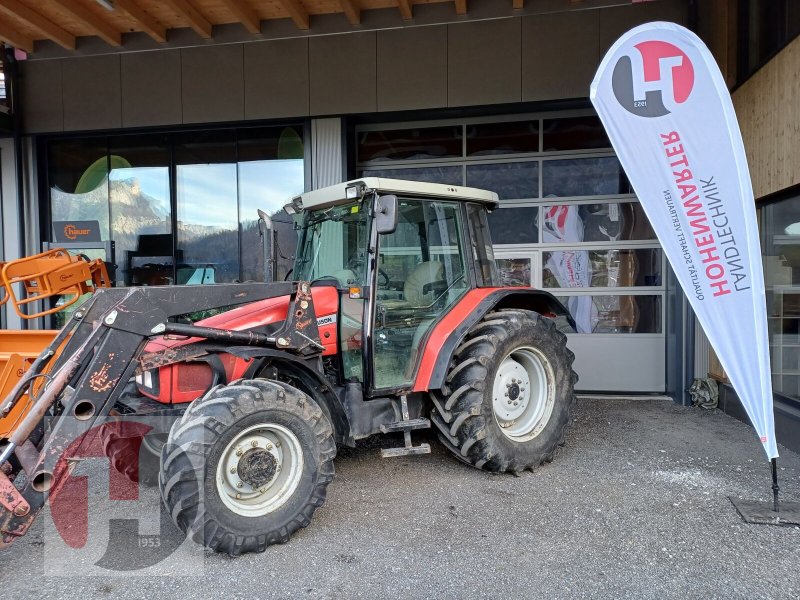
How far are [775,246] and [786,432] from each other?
181 cm

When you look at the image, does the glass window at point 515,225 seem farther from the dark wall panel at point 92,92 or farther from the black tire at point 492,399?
the dark wall panel at point 92,92

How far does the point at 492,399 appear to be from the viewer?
13.2ft

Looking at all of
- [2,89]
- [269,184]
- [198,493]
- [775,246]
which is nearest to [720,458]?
[775,246]

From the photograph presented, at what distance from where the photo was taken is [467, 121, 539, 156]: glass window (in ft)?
23.9

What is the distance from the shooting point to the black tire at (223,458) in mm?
2688

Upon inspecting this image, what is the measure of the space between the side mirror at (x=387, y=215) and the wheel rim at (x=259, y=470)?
4.56 feet

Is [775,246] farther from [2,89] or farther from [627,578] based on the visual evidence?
[2,89]

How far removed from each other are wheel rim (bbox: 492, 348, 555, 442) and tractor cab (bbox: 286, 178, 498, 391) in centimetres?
70

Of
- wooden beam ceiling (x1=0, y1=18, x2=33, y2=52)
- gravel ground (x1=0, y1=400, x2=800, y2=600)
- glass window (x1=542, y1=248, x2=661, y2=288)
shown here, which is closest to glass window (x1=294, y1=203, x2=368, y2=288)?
gravel ground (x1=0, y1=400, x2=800, y2=600)

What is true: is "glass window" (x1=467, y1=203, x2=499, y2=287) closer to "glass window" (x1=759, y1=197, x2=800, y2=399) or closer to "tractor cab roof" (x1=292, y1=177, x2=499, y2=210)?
"tractor cab roof" (x1=292, y1=177, x2=499, y2=210)

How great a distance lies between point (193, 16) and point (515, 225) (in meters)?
4.90

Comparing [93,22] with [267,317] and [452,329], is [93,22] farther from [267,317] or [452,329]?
[452,329]

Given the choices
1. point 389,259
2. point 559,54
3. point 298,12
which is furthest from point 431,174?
point 389,259

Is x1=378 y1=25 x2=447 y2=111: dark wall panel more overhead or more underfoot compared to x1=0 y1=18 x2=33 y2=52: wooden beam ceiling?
more underfoot
